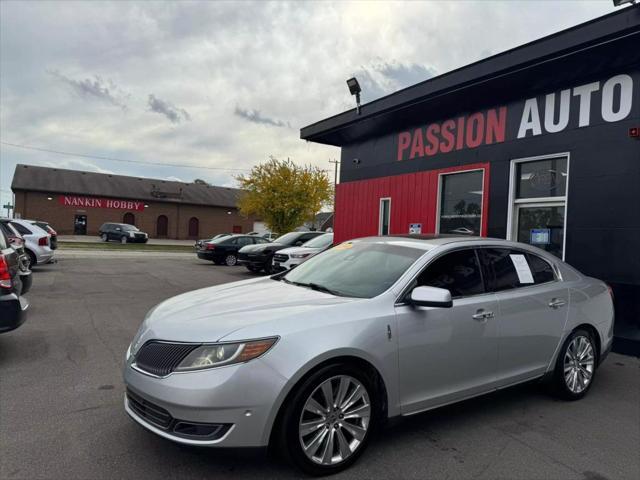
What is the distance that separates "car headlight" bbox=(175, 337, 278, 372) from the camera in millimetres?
2826

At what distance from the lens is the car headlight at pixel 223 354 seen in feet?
9.27

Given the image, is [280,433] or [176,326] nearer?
[280,433]

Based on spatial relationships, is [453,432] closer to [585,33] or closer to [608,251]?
[608,251]

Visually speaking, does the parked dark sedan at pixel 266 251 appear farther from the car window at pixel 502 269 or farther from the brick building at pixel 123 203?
the brick building at pixel 123 203

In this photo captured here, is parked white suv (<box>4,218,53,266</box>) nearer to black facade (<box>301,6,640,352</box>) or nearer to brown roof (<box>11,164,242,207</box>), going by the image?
black facade (<box>301,6,640,352</box>)

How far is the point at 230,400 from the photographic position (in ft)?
9.03

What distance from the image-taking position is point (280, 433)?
287 centimetres

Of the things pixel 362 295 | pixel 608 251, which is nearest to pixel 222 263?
pixel 608 251

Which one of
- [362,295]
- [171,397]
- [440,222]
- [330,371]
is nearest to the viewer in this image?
[171,397]

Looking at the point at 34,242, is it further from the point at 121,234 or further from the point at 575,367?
the point at 121,234

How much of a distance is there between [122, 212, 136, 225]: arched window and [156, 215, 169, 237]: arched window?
8.37 ft

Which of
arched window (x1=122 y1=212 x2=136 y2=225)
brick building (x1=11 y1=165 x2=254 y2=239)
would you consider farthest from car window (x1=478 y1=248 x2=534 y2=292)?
arched window (x1=122 y1=212 x2=136 y2=225)

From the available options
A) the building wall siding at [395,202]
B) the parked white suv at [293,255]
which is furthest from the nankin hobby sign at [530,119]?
the parked white suv at [293,255]

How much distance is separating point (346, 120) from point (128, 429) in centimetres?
896
